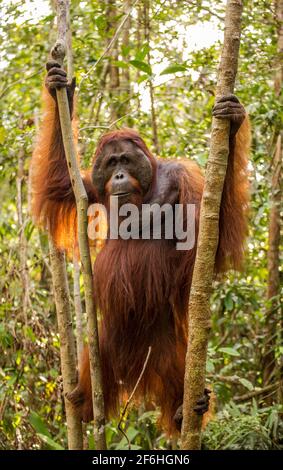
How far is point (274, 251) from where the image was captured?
5730mm

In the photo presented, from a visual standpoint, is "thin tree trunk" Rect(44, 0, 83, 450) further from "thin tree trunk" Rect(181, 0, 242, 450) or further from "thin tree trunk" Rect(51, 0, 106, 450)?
"thin tree trunk" Rect(181, 0, 242, 450)

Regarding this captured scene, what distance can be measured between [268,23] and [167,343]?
2.75 meters

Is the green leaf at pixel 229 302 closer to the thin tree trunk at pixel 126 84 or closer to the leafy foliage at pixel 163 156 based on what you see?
the leafy foliage at pixel 163 156

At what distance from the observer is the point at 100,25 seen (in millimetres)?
4641

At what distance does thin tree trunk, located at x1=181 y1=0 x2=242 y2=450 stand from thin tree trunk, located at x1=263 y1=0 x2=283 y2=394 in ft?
7.85

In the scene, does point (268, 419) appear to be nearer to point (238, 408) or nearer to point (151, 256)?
point (238, 408)

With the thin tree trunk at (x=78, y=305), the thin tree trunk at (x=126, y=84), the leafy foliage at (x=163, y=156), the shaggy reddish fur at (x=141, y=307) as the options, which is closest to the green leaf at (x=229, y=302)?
the leafy foliage at (x=163, y=156)

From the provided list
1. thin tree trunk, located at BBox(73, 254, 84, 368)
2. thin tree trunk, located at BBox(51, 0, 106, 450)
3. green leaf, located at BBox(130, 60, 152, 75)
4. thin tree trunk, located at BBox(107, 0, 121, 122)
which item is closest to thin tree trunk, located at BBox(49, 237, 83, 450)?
thin tree trunk, located at BBox(73, 254, 84, 368)

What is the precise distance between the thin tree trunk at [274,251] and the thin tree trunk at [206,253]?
7.85 feet

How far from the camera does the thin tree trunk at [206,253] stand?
279 cm

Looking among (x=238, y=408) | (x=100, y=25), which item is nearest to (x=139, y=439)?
(x=238, y=408)

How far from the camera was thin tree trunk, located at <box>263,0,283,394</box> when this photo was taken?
5.21 m

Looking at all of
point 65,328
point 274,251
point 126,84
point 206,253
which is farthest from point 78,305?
point 126,84

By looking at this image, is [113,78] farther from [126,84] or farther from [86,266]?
[86,266]
